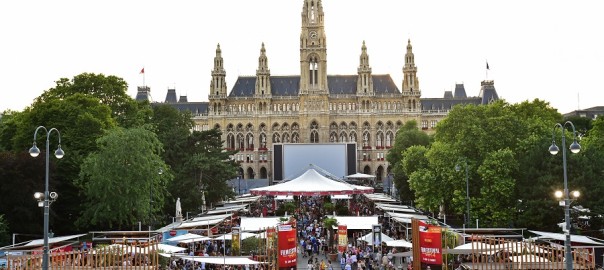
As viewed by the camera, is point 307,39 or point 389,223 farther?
point 307,39

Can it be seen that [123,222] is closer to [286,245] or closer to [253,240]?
[253,240]

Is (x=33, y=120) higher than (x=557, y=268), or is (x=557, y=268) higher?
(x=33, y=120)

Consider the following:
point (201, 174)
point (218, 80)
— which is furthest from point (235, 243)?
point (218, 80)

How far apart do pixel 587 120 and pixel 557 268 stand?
6794 cm

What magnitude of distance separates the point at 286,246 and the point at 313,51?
9692 cm

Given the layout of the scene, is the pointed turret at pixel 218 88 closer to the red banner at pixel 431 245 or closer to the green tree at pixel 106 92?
the green tree at pixel 106 92

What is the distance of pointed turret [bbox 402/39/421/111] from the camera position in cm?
12212

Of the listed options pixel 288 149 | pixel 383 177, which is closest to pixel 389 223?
pixel 288 149

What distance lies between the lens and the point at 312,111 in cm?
12050

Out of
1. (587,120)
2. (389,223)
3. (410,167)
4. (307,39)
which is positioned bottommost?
(389,223)

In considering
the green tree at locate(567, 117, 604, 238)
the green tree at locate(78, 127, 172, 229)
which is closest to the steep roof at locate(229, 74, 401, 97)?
the green tree at locate(78, 127, 172, 229)

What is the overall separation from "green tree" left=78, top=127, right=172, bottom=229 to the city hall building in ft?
258

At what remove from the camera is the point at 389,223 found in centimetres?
4691

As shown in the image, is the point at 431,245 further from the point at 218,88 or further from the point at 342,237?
the point at 218,88
